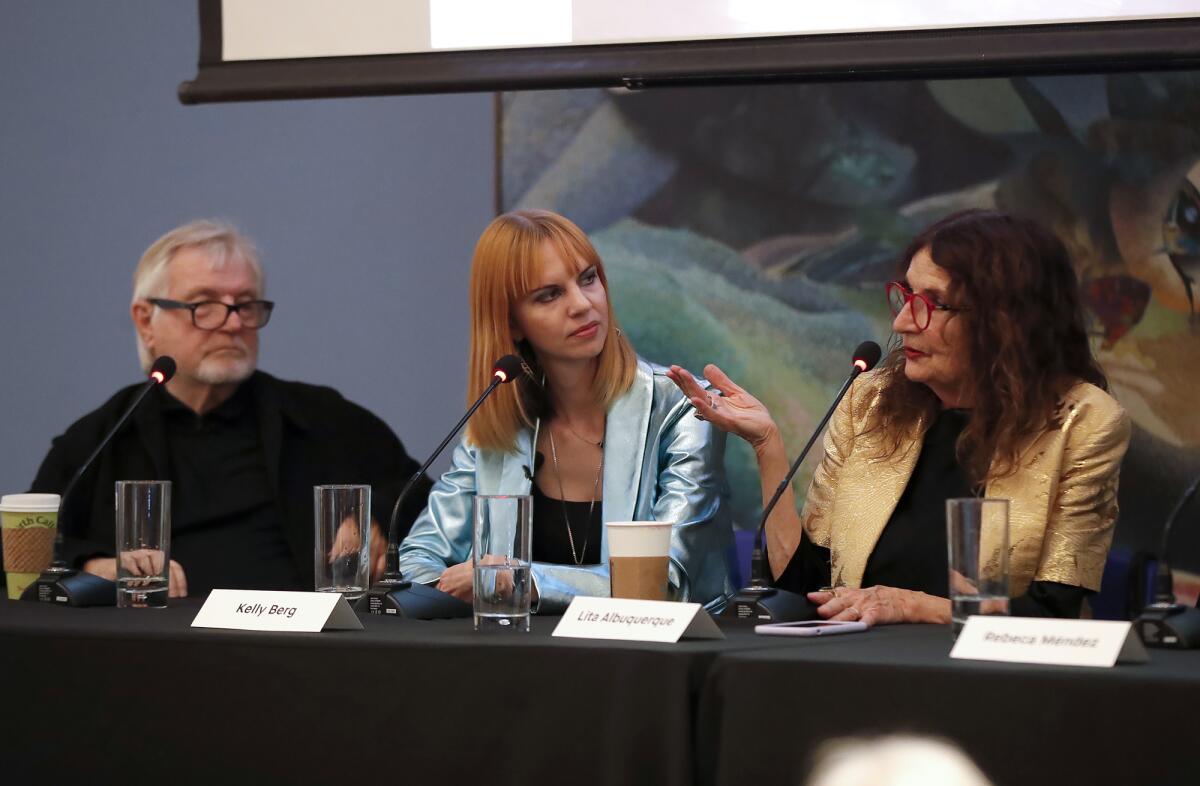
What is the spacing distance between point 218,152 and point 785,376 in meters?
1.73

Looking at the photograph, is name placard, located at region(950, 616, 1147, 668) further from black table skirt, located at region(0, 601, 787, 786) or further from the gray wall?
the gray wall

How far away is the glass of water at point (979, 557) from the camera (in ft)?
4.96

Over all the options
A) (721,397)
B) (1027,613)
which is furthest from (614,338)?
(1027,613)

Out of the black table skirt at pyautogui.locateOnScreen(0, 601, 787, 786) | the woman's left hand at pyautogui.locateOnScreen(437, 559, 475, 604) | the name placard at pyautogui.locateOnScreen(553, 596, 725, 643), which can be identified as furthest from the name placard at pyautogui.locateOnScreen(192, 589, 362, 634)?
the woman's left hand at pyautogui.locateOnScreen(437, 559, 475, 604)

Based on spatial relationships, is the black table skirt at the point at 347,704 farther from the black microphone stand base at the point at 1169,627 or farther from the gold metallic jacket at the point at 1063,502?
the gold metallic jacket at the point at 1063,502

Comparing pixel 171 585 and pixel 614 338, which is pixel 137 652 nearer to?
pixel 171 585

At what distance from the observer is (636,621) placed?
5.06ft

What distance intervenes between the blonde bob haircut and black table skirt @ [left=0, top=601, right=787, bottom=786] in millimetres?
804

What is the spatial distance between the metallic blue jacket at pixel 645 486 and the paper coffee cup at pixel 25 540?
583 mm

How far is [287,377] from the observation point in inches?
155

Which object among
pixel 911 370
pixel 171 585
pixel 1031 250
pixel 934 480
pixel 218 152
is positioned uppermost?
pixel 218 152

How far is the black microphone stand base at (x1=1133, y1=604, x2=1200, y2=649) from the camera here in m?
1.46

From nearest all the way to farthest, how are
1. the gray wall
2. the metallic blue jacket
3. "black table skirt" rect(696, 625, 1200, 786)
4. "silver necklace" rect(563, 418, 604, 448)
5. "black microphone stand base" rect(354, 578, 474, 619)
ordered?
"black table skirt" rect(696, 625, 1200, 786) → "black microphone stand base" rect(354, 578, 474, 619) → the metallic blue jacket → "silver necklace" rect(563, 418, 604, 448) → the gray wall

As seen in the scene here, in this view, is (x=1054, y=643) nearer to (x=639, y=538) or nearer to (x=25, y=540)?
(x=639, y=538)
